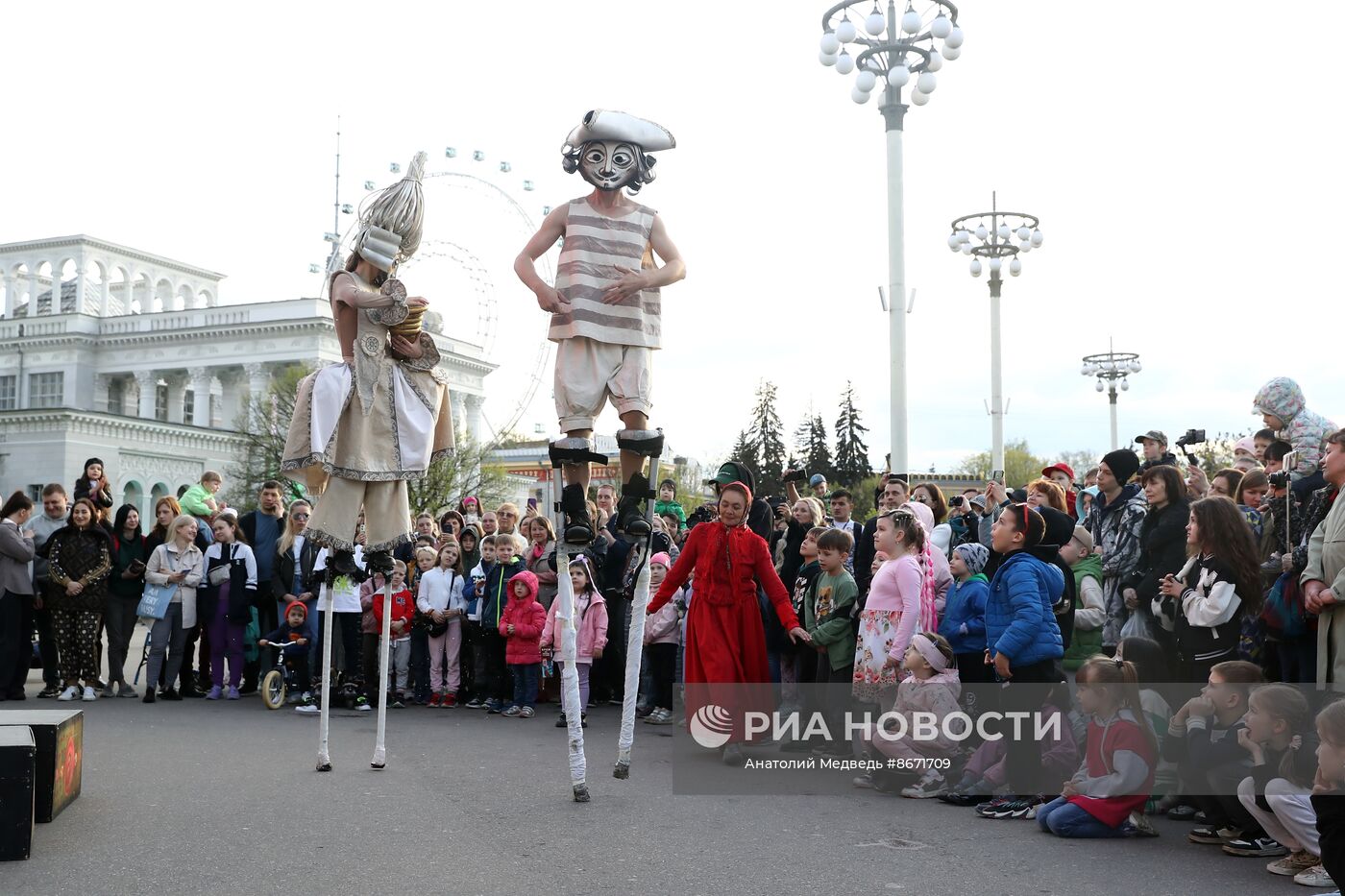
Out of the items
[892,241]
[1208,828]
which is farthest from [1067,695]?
[892,241]

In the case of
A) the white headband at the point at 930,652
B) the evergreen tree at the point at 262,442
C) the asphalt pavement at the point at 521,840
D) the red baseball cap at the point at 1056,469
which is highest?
the evergreen tree at the point at 262,442

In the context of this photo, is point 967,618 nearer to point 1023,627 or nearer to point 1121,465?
point 1023,627

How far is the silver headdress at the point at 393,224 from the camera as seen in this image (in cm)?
734

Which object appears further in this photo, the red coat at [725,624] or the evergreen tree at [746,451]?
the evergreen tree at [746,451]

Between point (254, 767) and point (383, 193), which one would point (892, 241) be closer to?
point (383, 193)

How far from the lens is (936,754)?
7520mm

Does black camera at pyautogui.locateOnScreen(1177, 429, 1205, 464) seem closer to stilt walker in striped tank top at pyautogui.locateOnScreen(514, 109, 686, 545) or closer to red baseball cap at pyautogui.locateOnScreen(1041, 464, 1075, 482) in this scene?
red baseball cap at pyautogui.locateOnScreen(1041, 464, 1075, 482)

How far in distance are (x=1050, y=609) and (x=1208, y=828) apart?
156cm

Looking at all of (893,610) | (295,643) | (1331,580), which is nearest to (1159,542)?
(1331,580)

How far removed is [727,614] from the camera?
8.86 meters

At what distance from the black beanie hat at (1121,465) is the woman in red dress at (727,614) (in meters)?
2.55

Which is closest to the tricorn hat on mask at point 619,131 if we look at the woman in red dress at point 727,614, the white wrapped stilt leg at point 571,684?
the white wrapped stilt leg at point 571,684

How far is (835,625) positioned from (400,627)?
5.10m

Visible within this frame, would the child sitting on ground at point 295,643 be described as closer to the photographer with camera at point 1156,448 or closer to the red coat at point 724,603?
the red coat at point 724,603
